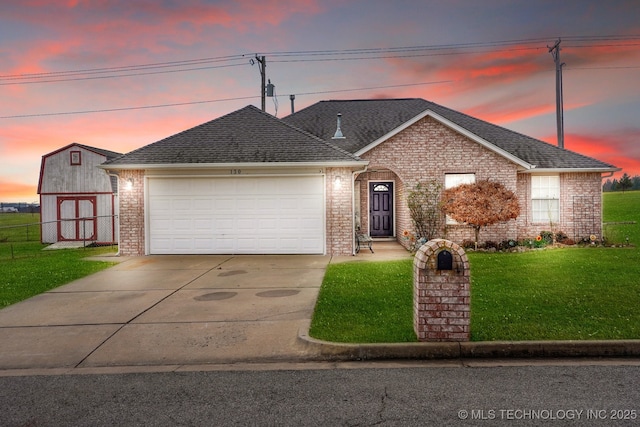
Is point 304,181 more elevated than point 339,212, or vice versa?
point 304,181

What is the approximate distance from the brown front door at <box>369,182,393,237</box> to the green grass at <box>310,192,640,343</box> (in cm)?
646

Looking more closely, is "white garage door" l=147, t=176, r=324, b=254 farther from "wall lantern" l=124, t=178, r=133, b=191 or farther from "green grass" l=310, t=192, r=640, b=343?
"green grass" l=310, t=192, r=640, b=343

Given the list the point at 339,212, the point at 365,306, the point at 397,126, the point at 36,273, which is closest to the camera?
the point at 365,306

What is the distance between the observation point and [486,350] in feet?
14.8

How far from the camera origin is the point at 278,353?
15.5 feet

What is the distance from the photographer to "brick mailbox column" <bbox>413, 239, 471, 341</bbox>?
4.66 m

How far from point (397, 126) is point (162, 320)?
456 inches

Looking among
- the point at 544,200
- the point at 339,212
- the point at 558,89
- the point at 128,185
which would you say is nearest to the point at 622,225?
the point at 558,89

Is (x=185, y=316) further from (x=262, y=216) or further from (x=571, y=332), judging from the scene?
(x=262, y=216)

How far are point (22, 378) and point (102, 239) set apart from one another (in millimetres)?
17320

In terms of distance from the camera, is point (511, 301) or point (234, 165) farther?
point (234, 165)

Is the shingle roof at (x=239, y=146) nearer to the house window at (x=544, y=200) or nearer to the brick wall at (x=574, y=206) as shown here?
the brick wall at (x=574, y=206)

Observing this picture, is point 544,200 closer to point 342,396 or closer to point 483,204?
point 483,204

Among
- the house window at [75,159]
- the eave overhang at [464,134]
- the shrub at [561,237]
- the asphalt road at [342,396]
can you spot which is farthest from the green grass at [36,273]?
the shrub at [561,237]
